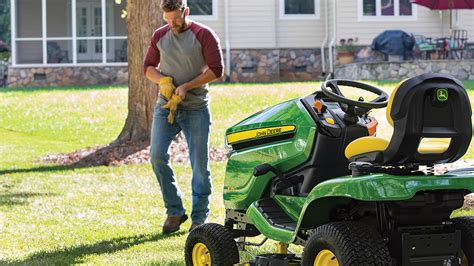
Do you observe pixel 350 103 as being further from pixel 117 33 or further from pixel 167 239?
pixel 117 33

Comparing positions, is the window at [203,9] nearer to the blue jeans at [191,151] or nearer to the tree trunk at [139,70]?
the tree trunk at [139,70]

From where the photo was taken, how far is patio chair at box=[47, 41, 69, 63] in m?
29.7

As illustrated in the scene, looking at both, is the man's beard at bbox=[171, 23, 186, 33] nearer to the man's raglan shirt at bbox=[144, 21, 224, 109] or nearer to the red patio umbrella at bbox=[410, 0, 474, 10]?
the man's raglan shirt at bbox=[144, 21, 224, 109]

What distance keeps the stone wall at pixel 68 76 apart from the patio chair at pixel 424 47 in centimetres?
846

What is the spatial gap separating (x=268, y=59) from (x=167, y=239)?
21.5m

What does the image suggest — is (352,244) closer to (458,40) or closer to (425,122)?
(425,122)

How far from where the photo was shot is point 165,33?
287 inches

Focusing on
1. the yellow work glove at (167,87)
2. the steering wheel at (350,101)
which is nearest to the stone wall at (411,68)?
the yellow work glove at (167,87)

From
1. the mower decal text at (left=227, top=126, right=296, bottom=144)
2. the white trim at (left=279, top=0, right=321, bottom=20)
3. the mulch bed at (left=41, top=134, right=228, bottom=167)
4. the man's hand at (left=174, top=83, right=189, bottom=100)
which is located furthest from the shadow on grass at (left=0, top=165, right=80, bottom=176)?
the white trim at (left=279, top=0, right=321, bottom=20)

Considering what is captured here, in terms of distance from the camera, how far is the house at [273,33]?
1113 inches

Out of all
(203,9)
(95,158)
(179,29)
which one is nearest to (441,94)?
(179,29)

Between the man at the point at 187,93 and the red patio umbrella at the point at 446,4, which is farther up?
the red patio umbrella at the point at 446,4

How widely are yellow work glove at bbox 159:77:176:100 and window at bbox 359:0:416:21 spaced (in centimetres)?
2175

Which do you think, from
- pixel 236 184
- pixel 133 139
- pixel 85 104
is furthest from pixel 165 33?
pixel 85 104
